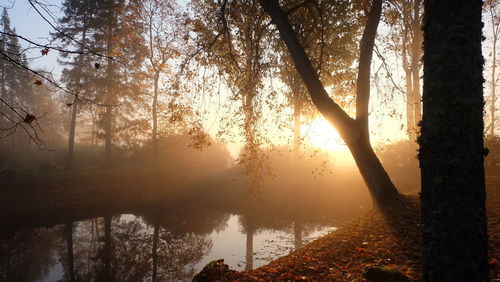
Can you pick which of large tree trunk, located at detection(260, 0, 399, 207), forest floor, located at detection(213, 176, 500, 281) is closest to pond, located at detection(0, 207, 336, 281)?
forest floor, located at detection(213, 176, 500, 281)

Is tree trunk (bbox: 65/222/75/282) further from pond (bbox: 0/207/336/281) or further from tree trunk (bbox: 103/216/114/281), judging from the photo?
tree trunk (bbox: 103/216/114/281)

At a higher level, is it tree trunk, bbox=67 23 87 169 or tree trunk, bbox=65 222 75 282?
tree trunk, bbox=67 23 87 169

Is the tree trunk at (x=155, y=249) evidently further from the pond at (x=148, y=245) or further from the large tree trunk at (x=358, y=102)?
the large tree trunk at (x=358, y=102)

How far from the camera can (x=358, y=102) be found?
707 cm

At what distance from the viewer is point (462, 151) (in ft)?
7.97

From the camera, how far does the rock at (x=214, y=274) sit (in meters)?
4.81

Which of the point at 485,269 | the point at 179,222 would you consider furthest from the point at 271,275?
the point at 179,222

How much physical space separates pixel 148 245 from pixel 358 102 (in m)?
9.13

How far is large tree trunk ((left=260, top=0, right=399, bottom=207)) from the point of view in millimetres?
6422

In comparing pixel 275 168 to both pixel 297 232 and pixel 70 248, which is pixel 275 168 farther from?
pixel 70 248

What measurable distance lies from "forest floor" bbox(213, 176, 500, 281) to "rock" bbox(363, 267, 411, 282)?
94 millimetres

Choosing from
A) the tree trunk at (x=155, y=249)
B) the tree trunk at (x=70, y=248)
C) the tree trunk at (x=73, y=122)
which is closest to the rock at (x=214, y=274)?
the tree trunk at (x=155, y=249)

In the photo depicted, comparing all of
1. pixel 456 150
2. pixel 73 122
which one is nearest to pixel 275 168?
pixel 73 122

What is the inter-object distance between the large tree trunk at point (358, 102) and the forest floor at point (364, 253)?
778 millimetres
